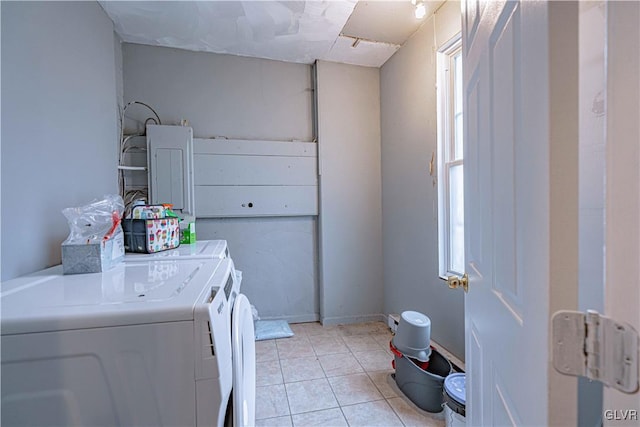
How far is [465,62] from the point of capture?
3.10 feet

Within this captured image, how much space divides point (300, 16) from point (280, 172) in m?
1.29

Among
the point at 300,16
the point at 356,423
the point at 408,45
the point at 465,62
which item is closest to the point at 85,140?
the point at 300,16

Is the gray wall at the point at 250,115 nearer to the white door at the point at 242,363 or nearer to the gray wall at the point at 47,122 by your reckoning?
the gray wall at the point at 47,122

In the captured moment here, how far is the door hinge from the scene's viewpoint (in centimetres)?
38

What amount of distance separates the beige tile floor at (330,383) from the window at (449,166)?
90 cm

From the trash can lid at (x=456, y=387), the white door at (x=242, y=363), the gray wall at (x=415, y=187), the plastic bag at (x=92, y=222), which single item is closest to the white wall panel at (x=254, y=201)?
the gray wall at (x=415, y=187)

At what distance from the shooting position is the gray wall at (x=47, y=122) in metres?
1.10

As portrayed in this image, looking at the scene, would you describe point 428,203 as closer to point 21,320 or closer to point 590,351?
point 590,351

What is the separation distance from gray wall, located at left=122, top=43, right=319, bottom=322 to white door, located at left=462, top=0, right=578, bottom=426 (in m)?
2.15

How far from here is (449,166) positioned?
2031 millimetres

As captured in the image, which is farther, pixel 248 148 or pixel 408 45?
pixel 248 148

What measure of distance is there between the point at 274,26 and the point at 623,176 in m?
2.44

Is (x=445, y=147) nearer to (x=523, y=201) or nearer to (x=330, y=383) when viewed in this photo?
(x=523, y=201)

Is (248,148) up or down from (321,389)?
up
